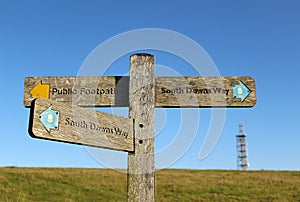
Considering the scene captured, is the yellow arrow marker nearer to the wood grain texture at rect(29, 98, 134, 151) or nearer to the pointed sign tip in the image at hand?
the wood grain texture at rect(29, 98, 134, 151)

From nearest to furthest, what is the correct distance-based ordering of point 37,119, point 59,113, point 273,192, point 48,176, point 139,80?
point 37,119 < point 59,113 < point 139,80 < point 273,192 < point 48,176

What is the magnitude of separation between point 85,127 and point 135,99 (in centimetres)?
80

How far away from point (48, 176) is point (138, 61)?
2453 cm

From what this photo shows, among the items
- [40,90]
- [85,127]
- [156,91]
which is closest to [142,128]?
[156,91]

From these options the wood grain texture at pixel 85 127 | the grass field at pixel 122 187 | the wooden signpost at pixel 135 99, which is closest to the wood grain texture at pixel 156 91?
the wooden signpost at pixel 135 99

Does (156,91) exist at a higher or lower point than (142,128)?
higher

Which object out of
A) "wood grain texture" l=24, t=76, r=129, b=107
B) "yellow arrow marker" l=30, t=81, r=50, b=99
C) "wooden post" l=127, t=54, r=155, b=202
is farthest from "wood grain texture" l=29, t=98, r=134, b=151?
"yellow arrow marker" l=30, t=81, r=50, b=99

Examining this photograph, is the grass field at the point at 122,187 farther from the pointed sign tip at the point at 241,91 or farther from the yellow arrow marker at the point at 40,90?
the pointed sign tip at the point at 241,91

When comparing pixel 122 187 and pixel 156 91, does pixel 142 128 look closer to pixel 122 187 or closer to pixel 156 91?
pixel 156 91

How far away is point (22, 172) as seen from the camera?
2784cm

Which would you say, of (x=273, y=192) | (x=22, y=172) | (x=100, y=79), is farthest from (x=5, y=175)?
(x=100, y=79)

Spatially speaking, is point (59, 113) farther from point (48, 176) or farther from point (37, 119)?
point (48, 176)

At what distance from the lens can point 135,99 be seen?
418 cm

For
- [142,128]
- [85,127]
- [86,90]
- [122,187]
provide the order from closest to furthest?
[85,127], [142,128], [86,90], [122,187]
